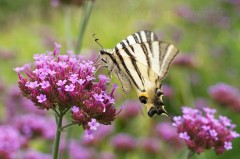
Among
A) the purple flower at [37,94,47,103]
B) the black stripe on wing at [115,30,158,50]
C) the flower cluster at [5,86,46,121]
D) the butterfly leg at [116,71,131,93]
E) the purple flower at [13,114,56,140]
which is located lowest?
the purple flower at [37,94,47,103]

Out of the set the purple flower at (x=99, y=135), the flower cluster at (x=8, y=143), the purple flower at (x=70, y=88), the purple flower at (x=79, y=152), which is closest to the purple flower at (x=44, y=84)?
the purple flower at (x=70, y=88)

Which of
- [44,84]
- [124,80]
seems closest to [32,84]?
[44,84]

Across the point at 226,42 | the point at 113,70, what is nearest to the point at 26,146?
the point at 113,70

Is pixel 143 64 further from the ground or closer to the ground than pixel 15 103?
closer to the ground

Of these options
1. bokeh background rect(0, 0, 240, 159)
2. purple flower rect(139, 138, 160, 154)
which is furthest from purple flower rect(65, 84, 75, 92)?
purple flower rect(139, 138, 160, 154)

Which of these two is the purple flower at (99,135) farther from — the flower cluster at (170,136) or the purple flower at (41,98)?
the purple flower at (41,98)

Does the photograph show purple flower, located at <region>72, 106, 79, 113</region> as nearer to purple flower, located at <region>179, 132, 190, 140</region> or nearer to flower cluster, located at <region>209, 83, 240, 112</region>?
purple flower, located at <region>179, 132, 190, 140</region>

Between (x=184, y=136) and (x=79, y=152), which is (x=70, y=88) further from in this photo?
(x=79, y=152)
